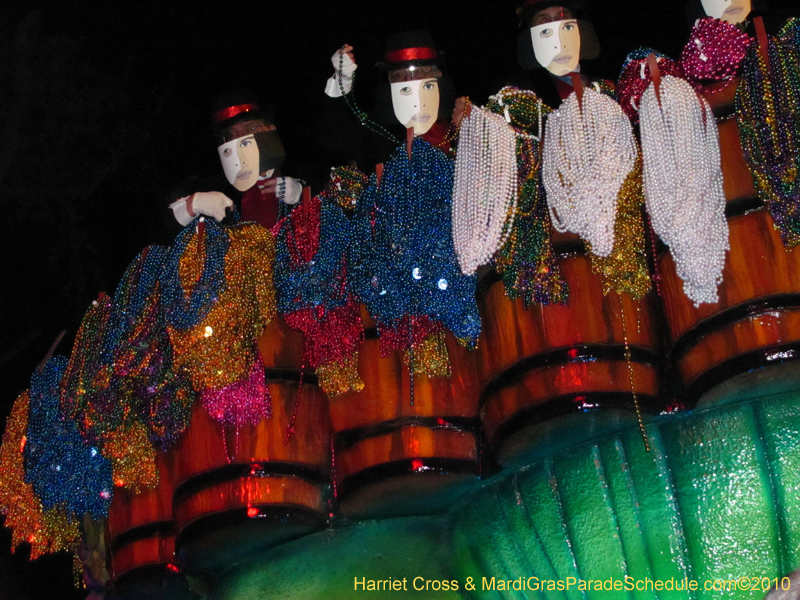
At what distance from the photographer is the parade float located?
1.96 m

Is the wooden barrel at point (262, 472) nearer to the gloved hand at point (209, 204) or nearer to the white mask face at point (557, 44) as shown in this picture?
the gloved hand at point (209, 204)

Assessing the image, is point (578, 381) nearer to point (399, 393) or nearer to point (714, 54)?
point (399, 393)

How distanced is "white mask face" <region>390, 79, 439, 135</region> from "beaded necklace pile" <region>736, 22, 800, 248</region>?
0.67 meters

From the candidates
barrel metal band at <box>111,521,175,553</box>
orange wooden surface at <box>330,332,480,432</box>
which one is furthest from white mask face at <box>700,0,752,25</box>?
barrel metal band at <box>111,521,175,553</box>

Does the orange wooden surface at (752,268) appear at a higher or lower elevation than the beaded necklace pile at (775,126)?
lower

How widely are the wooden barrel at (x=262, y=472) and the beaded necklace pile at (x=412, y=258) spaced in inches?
10.3

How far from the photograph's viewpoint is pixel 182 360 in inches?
89.7

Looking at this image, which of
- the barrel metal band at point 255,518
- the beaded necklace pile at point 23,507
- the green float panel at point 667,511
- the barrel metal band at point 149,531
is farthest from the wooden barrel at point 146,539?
the green float panel at point 667,511

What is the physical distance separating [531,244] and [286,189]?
749 mm

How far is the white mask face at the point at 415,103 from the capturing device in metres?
2.30

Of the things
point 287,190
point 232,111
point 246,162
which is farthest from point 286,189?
point 232,111

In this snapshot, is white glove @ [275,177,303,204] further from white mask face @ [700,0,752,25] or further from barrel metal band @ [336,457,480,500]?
white mask face @ [700,0,752,25]

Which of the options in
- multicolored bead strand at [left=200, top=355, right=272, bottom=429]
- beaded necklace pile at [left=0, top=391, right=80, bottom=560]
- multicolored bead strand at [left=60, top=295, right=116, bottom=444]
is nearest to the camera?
multicolored bead strand at [left=200, top=355, right=272, bottom=429]

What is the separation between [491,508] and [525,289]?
0.52 m
